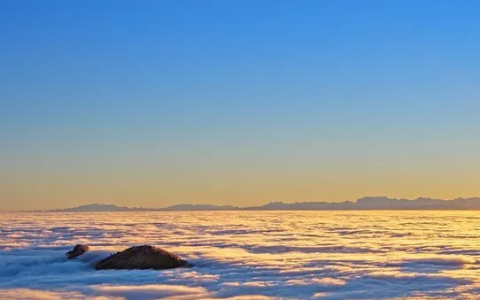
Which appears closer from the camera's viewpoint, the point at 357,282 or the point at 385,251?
the point at 357,282

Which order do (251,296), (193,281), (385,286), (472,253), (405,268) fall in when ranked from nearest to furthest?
(251,296) → (385,286) → (193,281) → (405,268) → (472,253)

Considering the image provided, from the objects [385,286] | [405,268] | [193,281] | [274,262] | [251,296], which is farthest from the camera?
[274,262]

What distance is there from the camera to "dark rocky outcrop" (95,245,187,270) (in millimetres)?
23047

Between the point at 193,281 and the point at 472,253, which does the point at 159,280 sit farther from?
the point at 472,253

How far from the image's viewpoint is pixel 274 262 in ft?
75.7

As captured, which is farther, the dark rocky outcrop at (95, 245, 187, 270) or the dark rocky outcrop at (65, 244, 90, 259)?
the dark rocky outcrop at (65, 244, 90, 259)

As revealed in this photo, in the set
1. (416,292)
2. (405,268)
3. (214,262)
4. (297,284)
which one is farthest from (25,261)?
(416,292)

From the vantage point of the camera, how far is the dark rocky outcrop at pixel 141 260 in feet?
75.6

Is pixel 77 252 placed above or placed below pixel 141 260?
above

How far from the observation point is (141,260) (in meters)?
23.3

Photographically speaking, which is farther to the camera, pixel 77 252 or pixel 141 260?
pixel 77 252

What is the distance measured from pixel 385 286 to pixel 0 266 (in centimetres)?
1488

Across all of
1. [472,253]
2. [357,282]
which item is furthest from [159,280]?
[472,253]

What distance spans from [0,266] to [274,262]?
33.9ft
